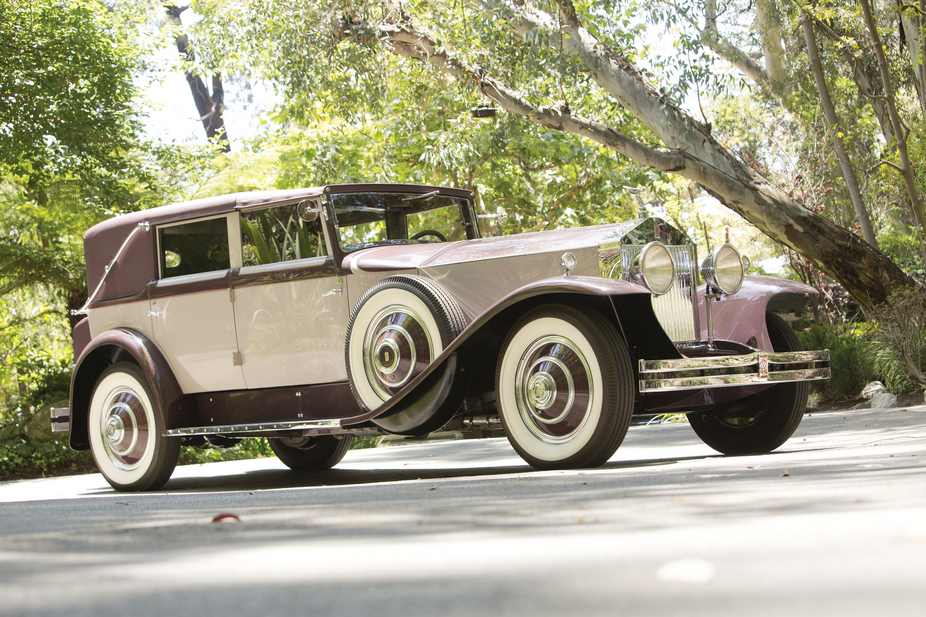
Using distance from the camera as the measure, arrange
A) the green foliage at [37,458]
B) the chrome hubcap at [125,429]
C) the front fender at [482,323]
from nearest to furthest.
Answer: the front fender at [482,323] → the chrome hubcap at [125,429] → the green foliage at [37,458]

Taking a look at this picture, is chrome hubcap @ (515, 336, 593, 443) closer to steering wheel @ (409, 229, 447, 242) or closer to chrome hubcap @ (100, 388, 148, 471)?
steering wheel @ (409, 229, 447, 242)

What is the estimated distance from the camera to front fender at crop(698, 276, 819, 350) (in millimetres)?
5770

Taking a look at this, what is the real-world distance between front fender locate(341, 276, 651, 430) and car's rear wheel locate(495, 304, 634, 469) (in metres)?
0.14

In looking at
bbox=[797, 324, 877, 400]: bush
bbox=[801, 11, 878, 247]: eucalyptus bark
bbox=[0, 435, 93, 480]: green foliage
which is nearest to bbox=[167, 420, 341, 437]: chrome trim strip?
bbox=[0, 435, 93, 480]: green foliage

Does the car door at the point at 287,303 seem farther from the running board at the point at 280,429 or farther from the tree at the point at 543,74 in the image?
the tree at the point at 543,74

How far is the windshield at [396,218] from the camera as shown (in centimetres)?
615

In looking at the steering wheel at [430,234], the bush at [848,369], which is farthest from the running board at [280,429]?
the bush at [848,369]

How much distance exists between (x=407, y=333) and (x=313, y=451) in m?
2.70

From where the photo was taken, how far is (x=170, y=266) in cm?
652

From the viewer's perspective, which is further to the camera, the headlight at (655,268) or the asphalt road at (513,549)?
the headlight at (655,268)

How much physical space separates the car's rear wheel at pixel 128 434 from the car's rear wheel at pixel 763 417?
376cm

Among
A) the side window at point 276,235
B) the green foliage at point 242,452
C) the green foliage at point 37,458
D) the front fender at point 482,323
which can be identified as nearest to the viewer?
the front fender at point 482,323

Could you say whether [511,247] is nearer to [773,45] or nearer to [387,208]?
[387,208]

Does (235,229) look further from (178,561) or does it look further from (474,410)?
(178,561)
